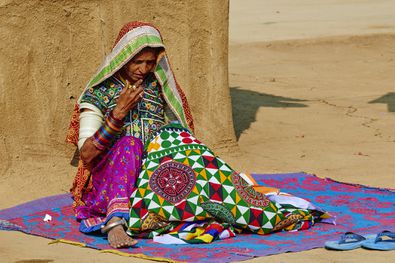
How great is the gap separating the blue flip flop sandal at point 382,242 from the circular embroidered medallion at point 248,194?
68 centimetres

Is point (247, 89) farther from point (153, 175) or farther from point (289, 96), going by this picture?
point (153, 175)

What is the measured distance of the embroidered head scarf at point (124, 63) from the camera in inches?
241

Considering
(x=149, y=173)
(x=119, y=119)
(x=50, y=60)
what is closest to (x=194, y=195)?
(x=149, y=173)

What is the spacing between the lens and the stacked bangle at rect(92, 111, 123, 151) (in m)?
5.90

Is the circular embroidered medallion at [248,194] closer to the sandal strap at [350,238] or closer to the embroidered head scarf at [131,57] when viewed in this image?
the sandal strap at [350,238]

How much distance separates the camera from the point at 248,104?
10.6 m

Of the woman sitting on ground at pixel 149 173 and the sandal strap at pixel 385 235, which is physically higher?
the woman sitting on ground at pixel 149 173

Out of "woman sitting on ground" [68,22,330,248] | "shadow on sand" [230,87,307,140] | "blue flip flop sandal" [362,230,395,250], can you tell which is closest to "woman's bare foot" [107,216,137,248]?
"woman sitting on ground" [68,22,330,248]

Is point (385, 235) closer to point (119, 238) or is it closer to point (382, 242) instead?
point (382, 242)

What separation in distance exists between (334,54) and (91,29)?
8.18 meters

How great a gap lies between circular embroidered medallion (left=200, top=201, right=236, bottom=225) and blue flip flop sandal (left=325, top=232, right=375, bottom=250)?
0.61 meters

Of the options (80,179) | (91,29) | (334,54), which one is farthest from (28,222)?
(334,54)

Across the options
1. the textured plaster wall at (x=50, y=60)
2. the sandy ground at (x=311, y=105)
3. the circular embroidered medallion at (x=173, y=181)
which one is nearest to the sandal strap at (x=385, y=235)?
the sandy ground at (x=311, y=105)

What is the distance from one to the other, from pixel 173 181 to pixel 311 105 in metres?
5.17
